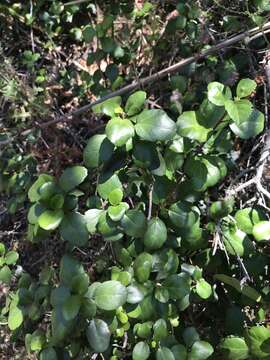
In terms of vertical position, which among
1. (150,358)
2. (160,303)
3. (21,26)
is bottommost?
(150,358)

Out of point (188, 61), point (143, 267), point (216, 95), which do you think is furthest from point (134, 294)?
point (188, 61)

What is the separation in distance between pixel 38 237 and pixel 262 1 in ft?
3.02

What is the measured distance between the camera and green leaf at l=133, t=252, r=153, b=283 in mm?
1096

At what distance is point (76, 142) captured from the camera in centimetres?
188

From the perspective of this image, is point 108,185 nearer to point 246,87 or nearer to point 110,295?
point 110,295

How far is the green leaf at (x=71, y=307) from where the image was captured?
1.01 meters

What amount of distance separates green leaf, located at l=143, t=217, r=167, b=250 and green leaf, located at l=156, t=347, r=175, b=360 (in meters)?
0.24

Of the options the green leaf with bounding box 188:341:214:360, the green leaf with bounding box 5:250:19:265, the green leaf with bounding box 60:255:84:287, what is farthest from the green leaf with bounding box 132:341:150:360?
the green leaf with bounding box 5:250:19:265

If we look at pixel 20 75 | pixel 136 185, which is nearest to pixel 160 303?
pixel 136 185

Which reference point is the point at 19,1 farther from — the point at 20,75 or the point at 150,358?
the point at 150,358

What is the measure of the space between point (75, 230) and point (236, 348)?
480mm

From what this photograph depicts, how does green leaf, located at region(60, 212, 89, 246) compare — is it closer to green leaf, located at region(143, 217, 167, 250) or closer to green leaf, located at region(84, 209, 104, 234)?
green leaf, located at region(84, 209, 104, 234)

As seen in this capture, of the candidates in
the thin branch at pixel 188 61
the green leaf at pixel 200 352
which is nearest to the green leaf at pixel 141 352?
the green leaf at pixel 200 352

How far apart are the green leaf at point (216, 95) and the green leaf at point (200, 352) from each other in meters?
0.58
